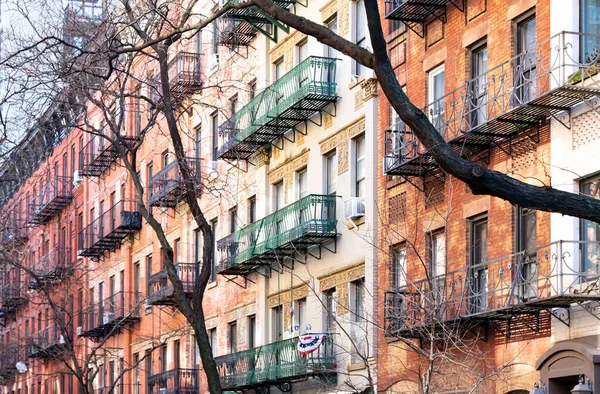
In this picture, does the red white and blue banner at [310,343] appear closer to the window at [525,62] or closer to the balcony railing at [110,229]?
the window at [525,62]

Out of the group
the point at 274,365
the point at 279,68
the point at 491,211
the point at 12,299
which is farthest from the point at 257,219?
the point at 12,299

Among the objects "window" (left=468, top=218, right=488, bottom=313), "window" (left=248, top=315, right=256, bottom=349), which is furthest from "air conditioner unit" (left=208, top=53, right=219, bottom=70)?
"window" (left=468, top=218, right=488, bottom=313)

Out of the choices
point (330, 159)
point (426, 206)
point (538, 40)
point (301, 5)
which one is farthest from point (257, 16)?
point (538, 40)

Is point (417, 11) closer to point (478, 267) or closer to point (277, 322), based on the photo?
point (478, 267)

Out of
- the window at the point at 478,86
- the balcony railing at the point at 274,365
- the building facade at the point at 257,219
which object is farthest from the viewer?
the balcony railing at the point at 274,365

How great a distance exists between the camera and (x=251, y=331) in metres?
40.2

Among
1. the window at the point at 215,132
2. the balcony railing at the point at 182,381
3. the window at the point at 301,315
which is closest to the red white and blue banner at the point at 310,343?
the window at the point at 301,315

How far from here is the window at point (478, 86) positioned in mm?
25531

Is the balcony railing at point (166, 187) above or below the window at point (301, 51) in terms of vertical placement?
below

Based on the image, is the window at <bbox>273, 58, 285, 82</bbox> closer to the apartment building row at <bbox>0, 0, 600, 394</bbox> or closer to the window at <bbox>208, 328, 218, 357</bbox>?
the apartment building row at <bbox>0, 0, 600, 394</bbox>

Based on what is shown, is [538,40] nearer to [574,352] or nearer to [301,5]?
[574,352]

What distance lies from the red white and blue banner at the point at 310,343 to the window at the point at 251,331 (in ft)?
22.8

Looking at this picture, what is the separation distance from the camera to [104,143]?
58.2 m

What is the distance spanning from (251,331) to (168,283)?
249 inches
